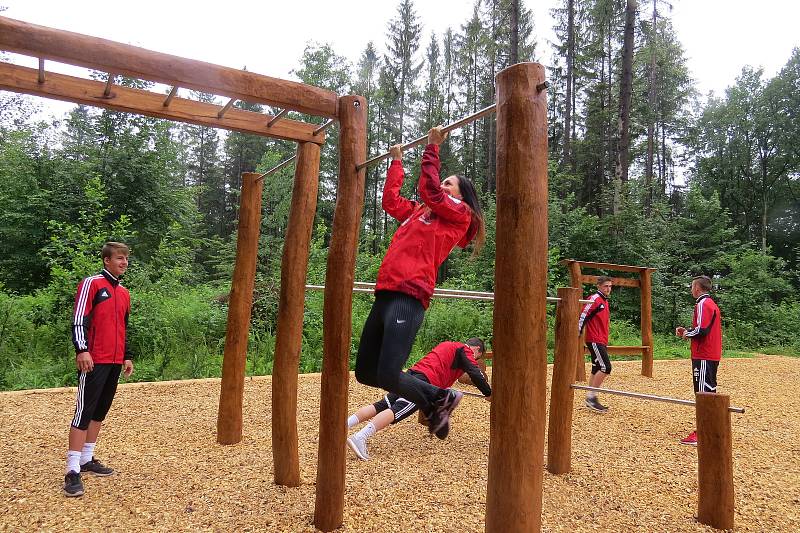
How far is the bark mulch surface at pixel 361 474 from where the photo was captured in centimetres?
299

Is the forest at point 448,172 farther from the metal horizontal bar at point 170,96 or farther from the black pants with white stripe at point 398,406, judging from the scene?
the metal horizontal bar at point 170,96

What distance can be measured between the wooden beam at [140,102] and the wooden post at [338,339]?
919 millimetres

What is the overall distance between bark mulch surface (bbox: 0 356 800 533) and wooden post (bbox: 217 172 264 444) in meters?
0.22

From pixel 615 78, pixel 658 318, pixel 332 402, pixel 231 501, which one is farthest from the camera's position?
pixel 615 78

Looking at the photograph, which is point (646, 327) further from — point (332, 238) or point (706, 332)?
point (332, 238)

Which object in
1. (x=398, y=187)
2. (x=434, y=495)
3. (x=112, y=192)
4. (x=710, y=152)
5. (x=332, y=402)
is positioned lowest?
(x=434, y=495)

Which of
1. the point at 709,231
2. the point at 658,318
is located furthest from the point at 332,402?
the point at 709,231

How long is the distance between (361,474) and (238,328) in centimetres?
160

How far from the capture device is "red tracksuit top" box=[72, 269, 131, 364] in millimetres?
3377

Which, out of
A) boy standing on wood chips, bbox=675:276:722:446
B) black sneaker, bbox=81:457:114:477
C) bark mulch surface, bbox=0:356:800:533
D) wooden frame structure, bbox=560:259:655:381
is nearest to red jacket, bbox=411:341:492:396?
bark mulch surface, bbox=0:356:800:533

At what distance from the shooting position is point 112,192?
11.3 meters

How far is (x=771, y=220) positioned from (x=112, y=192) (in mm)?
32502

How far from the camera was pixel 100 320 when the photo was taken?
3465mm

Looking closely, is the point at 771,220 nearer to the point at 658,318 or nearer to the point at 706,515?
the point at 658,318
